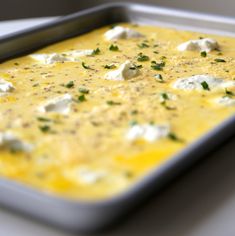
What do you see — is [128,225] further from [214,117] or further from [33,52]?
[33,52]

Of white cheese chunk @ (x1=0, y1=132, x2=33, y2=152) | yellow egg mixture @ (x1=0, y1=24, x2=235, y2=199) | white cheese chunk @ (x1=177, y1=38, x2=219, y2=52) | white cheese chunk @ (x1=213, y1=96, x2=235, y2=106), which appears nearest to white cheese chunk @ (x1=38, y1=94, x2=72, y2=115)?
yellow egg mixture @ (x1=0, y1=24, x2=235, y2=199)

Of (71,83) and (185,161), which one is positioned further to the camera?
(71,83)

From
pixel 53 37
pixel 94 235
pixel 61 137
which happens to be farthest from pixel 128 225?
pixel 53 37

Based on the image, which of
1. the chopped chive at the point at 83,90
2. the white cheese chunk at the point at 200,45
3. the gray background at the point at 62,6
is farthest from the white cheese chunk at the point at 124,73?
the gray background at the point at 62,6

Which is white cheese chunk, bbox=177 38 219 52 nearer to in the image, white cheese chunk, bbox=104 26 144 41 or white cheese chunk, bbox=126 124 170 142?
white cheese chunk, bbox=104 26 144 41

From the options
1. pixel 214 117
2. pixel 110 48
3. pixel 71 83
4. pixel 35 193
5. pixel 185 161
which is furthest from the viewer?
pixel 110 48
